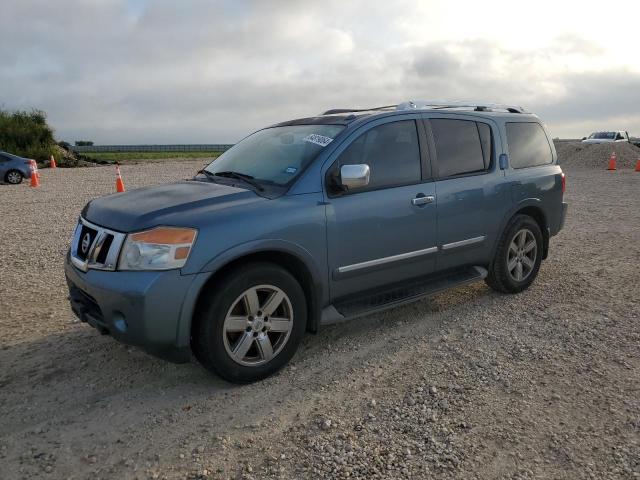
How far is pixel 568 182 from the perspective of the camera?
62.4ft

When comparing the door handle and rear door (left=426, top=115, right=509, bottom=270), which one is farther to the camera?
rear door (left=426, top=115, right=509, bottom=270)

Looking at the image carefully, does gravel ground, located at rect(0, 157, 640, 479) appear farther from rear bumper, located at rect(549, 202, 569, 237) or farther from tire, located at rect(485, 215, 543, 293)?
rear bumper, located at rect(549, 202, 569, 237)

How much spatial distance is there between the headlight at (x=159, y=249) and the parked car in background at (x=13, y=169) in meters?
19.1

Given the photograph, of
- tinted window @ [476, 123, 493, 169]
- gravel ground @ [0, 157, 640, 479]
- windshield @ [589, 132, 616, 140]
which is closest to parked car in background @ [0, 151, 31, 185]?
gravel ground @ [0, 157, 640, 479]

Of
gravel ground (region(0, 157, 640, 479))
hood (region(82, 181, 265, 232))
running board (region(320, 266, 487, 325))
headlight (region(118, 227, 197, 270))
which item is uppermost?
hood (region(82, 181, 265, 232))

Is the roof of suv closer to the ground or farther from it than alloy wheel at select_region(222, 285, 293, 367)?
farther from it

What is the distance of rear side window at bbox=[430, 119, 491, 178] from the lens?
4.84 meters

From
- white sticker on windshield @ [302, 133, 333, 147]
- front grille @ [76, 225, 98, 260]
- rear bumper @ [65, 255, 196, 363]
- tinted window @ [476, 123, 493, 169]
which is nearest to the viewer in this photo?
rear bumper @ [65, 255, 196, 363]

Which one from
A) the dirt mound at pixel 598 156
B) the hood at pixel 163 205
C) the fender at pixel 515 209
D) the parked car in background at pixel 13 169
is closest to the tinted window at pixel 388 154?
the hood at pixel 163 205

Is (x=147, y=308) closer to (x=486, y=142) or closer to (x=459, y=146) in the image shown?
(x=459, y=146)

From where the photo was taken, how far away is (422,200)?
14.8ft

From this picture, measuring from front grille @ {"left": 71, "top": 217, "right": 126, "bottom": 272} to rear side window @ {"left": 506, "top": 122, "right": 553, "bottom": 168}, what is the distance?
3.91 meters

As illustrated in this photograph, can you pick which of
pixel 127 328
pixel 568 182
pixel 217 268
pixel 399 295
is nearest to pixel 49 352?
pixel 127 328

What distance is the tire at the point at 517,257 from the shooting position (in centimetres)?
541
